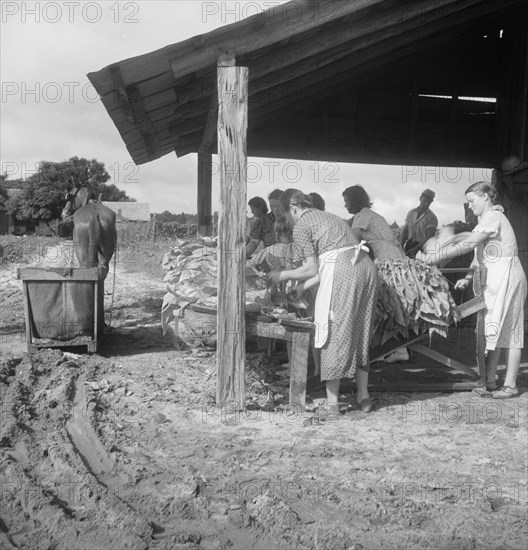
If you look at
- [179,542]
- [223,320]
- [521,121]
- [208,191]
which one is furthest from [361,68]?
[179,542]

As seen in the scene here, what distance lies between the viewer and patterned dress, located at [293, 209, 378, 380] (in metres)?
4.96

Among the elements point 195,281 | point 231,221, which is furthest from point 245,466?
point 195,281

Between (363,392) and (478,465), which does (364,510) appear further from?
(363,392)

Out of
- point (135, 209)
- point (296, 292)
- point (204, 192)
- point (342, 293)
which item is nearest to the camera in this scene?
point (342, 293)

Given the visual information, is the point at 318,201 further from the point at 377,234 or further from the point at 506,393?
the point at 506,393

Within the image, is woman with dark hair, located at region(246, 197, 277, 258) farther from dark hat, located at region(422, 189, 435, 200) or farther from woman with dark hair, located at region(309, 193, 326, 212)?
dark hat, located at region(422, 189, 435, 200)

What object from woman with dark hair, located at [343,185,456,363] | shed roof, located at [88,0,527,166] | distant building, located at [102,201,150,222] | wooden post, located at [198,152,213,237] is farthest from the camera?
distant building, located at [102,201,150,222]

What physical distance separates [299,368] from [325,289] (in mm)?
716

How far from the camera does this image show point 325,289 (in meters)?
5.00

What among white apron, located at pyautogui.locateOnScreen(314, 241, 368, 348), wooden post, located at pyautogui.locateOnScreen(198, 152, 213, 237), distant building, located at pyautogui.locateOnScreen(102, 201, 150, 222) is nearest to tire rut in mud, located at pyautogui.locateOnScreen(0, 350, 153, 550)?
A: white apron, located at pyautogui.locateOnScreen(314, 241, 368, 348)

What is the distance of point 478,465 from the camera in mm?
4074

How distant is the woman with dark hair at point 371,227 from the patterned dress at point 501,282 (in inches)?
33.7

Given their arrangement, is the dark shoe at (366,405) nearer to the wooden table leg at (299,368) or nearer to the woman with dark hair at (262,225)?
the wooden table leg at (299,368)

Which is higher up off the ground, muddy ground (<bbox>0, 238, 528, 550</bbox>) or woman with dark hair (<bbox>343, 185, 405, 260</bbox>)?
woman with dark hair (<bbox>343, 185, 405, 260</bbox>)
